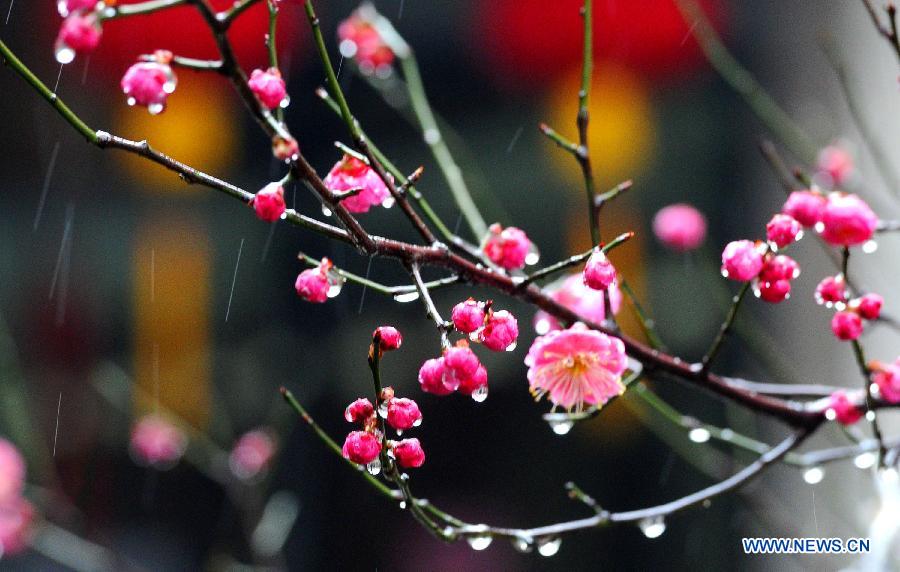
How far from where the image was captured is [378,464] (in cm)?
82

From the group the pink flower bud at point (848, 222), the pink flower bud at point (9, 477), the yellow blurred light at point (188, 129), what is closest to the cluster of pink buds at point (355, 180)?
the pink flower bud at point (848, 222)

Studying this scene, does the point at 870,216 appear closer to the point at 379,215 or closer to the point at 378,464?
the point at 378,464

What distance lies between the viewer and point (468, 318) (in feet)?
2.55

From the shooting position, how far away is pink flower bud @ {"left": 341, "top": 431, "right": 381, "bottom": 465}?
0.79 meters

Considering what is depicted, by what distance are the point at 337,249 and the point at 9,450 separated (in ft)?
4.68

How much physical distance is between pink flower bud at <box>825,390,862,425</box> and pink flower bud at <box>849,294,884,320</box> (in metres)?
0.13

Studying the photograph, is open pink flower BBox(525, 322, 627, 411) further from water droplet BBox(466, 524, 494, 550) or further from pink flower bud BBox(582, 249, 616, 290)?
water droplet BBox(466, 524, 494, 550)

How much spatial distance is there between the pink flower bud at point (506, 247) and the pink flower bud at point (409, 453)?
0.86 ft

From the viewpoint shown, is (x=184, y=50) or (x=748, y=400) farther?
(x=184, y=50)

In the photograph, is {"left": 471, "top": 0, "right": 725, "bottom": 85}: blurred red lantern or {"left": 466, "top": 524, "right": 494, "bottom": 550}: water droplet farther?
{"left": 471, "top": 0, "right": 725, "bottom": 85}: blurred red lantern

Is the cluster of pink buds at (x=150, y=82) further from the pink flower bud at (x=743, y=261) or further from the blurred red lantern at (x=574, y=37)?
the blurred red lantern at (x=574, y=37)

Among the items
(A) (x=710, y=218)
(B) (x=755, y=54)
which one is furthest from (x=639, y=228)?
(B) (x=755, y=54)

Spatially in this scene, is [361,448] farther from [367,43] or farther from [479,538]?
[367,43]

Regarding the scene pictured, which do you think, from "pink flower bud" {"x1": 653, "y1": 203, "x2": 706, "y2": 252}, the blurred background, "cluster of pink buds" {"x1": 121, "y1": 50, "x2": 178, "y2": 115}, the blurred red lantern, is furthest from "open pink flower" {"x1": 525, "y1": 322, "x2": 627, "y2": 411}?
the blurred red lantern
